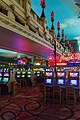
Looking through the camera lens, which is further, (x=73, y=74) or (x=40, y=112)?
(x=73, y=74)

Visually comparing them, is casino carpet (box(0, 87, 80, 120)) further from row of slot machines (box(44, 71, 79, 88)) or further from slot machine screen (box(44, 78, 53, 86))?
slot machine screen (box(44, 78, 53, 86))

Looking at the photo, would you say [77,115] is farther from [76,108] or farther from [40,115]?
[40,115]

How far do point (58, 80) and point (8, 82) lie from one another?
313 centimetres

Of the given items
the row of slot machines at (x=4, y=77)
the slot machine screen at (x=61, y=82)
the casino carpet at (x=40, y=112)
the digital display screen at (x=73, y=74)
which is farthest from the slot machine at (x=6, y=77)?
the digital display screen at (x=73, y=74)

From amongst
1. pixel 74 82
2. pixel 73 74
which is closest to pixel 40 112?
pixel 74 82

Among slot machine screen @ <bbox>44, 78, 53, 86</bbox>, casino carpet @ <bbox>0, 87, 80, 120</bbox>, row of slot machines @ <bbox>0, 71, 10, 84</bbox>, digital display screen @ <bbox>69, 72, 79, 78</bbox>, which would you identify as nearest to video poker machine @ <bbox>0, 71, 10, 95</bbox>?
row of slot machines @ <bbox>0, 71, 10, 84</bbox>

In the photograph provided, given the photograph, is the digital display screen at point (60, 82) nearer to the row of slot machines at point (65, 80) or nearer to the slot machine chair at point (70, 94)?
the row of slot machines at point (65, 80)

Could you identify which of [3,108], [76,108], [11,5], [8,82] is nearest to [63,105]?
[76,108]

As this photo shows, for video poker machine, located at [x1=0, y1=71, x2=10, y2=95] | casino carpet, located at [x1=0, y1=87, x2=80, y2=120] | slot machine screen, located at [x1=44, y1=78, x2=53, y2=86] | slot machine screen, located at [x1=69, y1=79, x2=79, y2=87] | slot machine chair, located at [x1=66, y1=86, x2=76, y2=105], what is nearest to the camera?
casino carpet, located at [x1=0, y1=87, x2=80, y2=120]

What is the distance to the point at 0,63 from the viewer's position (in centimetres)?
2147

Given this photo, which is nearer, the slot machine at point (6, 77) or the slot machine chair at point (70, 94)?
the slot machine chair at point (70, 94)

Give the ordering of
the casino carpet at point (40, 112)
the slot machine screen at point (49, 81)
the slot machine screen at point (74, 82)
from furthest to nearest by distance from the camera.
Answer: the slot machine screen at point (49, 81)
the slot machine screen at point (74, 82)
the casino carpet at point (40, 112)

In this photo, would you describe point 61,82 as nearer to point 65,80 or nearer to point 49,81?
point 65,80

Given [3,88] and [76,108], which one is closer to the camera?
[76,108]
